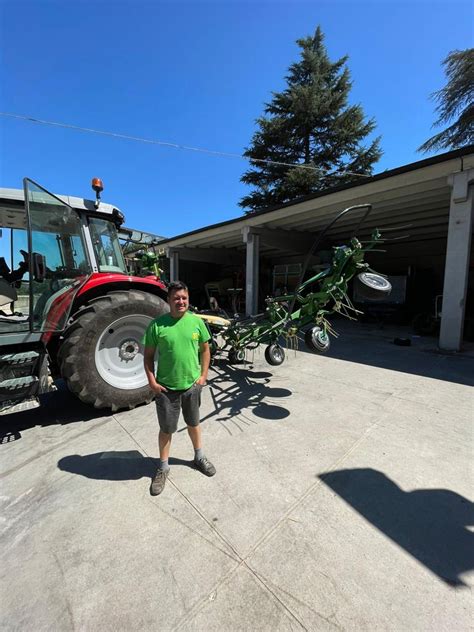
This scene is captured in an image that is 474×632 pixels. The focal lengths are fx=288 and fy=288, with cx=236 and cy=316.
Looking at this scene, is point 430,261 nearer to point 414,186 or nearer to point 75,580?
point 414,186

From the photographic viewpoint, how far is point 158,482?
1991 millimetres

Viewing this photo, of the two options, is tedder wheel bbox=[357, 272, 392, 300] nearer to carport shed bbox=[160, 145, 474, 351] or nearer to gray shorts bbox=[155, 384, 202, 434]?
gray shorts bbox=[155, 384, 202, 434]

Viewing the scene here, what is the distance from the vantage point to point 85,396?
9.34 ft

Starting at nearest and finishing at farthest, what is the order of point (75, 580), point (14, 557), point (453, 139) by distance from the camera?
point (75, 580) < point (14, 557) < point (453, 139)

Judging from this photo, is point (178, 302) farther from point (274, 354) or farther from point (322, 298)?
point (274, 354)

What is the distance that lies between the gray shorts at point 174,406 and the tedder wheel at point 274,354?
2149 mm

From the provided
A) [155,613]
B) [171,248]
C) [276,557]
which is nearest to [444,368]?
[276,557]

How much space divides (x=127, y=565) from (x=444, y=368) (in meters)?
5.08

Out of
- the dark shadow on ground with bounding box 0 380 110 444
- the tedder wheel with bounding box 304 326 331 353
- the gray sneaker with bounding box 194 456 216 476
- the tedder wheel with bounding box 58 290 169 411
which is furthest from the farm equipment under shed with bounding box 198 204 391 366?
the dark shadow on ground with bounding box 0 380 110 444

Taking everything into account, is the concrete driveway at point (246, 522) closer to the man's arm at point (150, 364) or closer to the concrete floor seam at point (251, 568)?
the concrete floor seam at point (251, 568)

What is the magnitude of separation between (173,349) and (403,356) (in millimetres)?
5038

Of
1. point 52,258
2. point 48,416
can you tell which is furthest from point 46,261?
point 48,416

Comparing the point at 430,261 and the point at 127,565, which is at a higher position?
the point at 430,261

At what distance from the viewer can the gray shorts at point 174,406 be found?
6.59 feet
